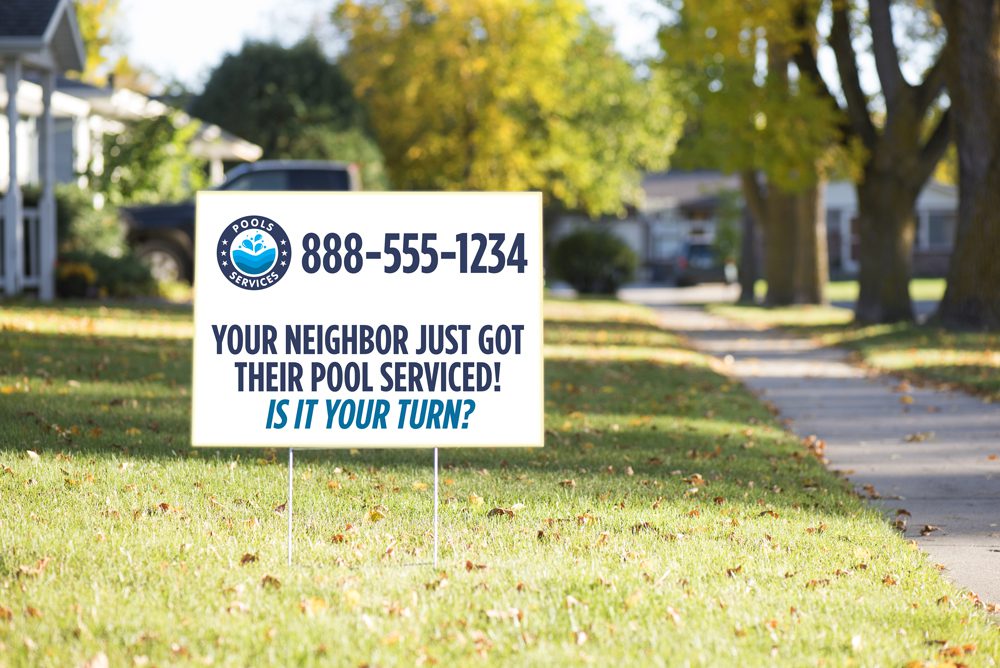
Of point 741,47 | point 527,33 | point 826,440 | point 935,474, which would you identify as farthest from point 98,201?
point 935,474

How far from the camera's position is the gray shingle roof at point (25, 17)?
69.1 ft

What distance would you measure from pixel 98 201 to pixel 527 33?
48.1 ft

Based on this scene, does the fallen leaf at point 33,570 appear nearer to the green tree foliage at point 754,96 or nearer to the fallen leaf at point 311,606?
the fallen leaf at point 311,606

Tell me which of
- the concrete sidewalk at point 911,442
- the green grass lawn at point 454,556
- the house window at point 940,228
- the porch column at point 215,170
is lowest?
the concrete sidewalk at point 911,442

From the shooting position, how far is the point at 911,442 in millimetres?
11484

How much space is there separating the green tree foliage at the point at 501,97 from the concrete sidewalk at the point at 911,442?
1852 cm

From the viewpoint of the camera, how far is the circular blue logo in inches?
245

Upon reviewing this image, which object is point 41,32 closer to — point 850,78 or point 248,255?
point 850,78

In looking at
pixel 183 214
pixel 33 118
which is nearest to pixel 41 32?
pixel 183 214

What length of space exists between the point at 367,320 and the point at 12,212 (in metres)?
16.0

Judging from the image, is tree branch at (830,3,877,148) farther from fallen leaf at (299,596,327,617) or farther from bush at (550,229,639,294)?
fallen leaf at (299,596,327,617)

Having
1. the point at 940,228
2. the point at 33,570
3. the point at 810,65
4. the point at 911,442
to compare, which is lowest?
the point at 911,442

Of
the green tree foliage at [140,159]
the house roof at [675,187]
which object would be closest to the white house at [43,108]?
the green tree foliage at [140,159]

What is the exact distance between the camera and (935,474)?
9922mm
